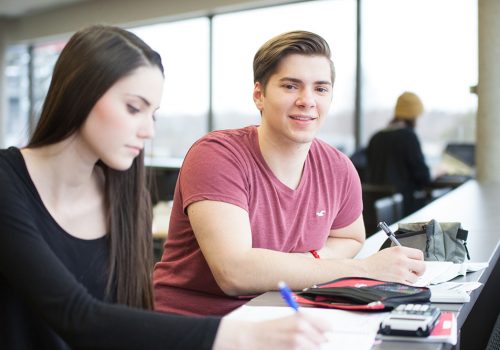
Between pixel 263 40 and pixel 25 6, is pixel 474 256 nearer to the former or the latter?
pixel 263 40

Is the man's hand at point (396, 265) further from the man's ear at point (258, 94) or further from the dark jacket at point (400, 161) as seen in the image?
the dark jacket at point (400, 161)

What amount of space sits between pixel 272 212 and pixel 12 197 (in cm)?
86

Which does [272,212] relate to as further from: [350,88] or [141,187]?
[350,88]

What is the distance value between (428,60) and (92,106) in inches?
236

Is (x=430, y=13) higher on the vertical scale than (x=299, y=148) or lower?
higher

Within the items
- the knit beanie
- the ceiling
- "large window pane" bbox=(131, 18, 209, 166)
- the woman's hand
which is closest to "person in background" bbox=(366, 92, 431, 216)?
the knit beanie

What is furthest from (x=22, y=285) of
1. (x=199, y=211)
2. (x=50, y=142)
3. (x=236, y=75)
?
(x=236, y=75)

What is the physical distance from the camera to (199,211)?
5.79 ft

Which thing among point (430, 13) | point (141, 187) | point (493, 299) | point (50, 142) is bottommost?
point (493, 299)

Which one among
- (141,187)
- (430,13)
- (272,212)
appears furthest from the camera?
(430,13)

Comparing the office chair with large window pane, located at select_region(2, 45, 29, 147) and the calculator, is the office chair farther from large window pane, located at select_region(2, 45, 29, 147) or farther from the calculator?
large window pane, located at select_region(2, 45, 29, 147)

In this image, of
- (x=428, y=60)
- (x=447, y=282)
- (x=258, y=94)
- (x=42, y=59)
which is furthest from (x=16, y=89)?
(x=447, y=282)

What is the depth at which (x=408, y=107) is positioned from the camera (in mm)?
5684

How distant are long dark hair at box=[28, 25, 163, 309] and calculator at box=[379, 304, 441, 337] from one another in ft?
1.76
